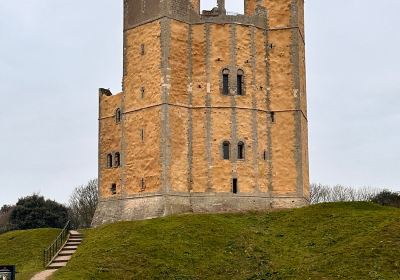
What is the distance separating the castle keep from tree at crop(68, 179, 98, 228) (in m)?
26.3

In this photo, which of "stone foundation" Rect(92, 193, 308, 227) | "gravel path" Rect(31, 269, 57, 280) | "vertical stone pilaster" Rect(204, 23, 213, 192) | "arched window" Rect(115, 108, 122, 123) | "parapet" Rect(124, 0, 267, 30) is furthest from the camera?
"arched window" Rect(115, 108, 122, 123)

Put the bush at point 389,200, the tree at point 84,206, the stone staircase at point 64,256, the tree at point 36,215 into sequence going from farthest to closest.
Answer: the tree at point 84,206, the tree at point 36,215, the bush at point 389,200, the stone staircase at point 64,256

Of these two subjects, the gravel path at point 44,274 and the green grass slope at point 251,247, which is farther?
the gravel path at point 44,274

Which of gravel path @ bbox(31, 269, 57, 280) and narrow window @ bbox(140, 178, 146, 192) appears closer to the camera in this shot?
gravel path @ bbox(31, 269, 57, 280)

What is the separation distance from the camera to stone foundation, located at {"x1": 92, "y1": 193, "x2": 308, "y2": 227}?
47.2 meters

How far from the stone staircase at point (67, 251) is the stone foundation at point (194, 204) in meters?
4.40

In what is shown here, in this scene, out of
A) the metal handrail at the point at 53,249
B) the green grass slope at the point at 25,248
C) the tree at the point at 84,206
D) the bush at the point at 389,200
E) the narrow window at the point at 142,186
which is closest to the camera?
the metal handrail at the point at 53,249

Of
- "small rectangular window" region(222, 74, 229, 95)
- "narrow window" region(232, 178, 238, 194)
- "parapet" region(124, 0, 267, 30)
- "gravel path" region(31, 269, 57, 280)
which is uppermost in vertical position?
"parapet" region(124, 0, 267, 30)

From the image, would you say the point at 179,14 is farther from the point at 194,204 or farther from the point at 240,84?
the point at 194,204

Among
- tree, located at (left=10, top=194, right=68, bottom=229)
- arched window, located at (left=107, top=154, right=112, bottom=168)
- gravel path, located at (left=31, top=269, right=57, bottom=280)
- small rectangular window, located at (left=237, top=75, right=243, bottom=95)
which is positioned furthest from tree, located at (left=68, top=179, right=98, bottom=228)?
gravel path, located at (left=31, top=269, right=57, bottom=280)

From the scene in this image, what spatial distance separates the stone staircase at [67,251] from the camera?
3756 centimetres

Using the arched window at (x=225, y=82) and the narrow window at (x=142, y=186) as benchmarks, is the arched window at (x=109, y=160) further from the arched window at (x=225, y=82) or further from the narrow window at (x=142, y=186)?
the arched window at (x=225, y=82)

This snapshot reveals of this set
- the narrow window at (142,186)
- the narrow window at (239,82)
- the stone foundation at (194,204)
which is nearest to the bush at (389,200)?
the stone foundation at (194,204)

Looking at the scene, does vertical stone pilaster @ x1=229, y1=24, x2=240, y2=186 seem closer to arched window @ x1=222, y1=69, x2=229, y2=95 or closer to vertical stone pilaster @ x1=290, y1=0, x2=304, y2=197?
arched window @ x1=222, y1=69, x2=229, y2=95
